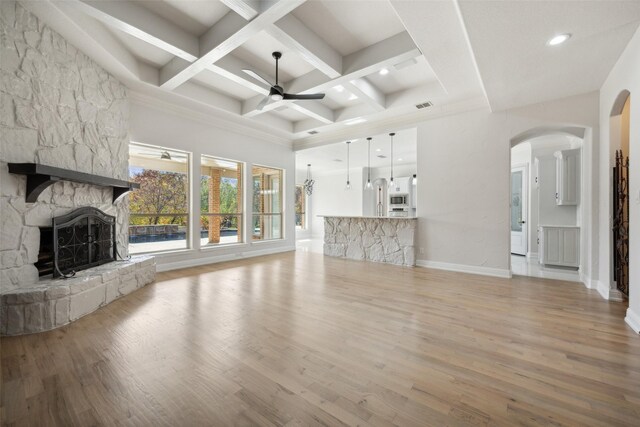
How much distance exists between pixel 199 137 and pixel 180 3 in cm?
288

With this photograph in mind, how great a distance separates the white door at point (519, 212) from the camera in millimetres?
6930

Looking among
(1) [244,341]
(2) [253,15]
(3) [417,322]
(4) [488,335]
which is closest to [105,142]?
(2) [253,15]

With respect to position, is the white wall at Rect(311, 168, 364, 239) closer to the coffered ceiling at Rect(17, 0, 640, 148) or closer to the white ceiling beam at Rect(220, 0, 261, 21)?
the coffered ceiling at Rect(17, 0, 640, 148)

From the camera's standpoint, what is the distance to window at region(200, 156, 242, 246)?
6012 mm

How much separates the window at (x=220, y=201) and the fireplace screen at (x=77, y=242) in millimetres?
1931

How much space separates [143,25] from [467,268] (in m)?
5.98

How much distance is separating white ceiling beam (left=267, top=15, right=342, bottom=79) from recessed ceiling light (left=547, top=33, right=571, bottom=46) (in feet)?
7.92

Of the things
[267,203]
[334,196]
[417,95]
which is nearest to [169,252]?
[267,203]

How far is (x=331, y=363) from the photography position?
2.00 m

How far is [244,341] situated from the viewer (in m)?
2.34

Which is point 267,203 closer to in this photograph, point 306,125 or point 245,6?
point 306,125

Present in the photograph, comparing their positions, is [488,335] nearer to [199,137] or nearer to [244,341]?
[244,341]

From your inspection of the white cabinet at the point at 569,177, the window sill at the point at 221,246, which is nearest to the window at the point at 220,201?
the window sill at the point at 221,246

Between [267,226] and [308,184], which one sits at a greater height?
[308,184]
